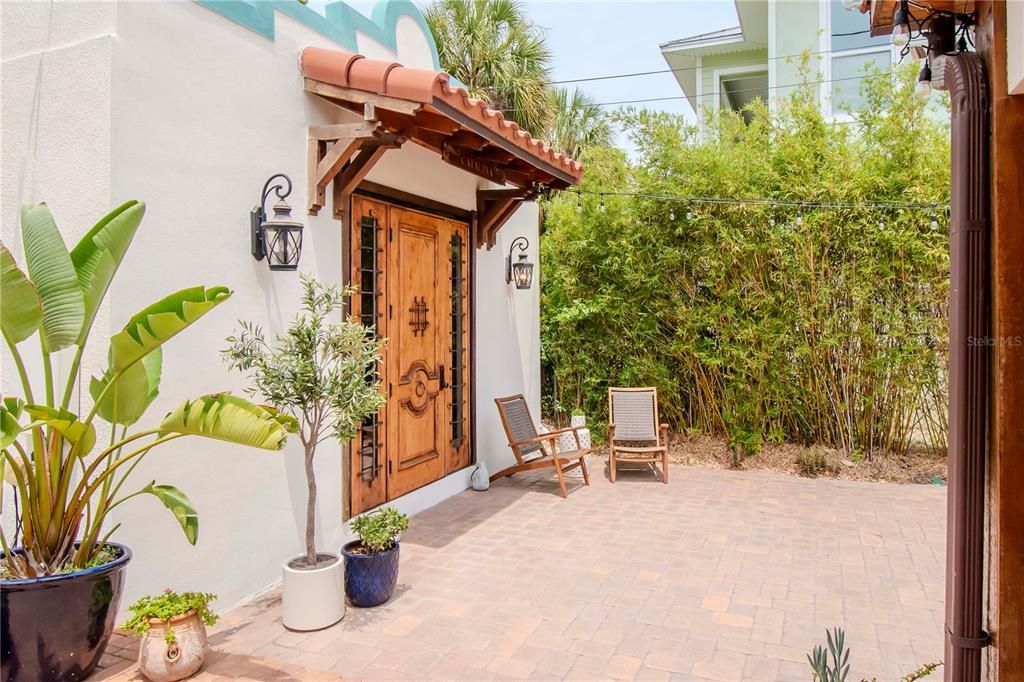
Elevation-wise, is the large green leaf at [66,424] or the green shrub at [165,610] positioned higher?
the large green leaf at [66,424]

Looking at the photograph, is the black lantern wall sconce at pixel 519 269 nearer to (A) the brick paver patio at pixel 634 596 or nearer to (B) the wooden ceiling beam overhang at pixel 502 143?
(B) the wooden ceiling beam overhang at pixel 502 143

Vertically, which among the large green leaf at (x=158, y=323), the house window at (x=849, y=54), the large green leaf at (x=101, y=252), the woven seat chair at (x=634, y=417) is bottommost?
the woven seat chair at (x=634, y=417)

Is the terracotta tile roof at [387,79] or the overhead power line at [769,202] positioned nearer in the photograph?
the terracotta tile roof at [387,79]

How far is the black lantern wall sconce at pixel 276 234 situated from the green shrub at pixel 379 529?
62.3 inches

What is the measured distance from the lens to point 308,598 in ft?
12.1

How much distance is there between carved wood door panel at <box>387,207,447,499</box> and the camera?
5668mm

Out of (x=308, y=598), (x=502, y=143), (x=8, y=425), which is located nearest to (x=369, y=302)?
(x=502, y=143)

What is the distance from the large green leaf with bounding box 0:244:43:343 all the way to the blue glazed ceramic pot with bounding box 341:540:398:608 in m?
2.06

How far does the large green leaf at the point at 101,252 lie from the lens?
112 inches

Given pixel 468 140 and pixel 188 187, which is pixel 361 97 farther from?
pixel 188 187

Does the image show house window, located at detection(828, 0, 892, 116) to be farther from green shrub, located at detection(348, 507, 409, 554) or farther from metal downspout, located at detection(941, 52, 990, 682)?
green shrub, located at detection(348, 507, 409, 554)

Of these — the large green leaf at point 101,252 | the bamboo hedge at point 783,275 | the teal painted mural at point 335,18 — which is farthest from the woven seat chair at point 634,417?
the large green leaf at point 101,252

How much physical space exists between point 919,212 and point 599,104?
10049 mm

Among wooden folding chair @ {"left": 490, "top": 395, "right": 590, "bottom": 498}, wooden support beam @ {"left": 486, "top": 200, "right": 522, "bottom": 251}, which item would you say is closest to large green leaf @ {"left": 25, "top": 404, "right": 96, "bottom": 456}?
wooden folding chair @ {"left": 490, "top": 395, "right": 590, "bottom": 498}
